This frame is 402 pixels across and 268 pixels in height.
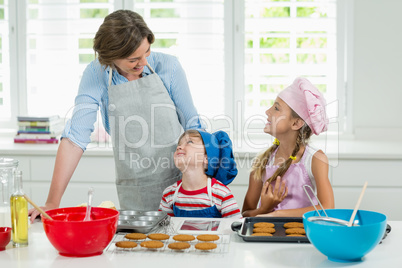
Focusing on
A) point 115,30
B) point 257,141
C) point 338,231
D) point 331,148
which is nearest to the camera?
point 338,231

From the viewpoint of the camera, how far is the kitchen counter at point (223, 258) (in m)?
1.25

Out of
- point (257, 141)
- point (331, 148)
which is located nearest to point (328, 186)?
point (331, 148)

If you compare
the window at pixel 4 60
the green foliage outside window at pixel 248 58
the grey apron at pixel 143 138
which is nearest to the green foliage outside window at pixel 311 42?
the green foliage outside window at pixel 248 58

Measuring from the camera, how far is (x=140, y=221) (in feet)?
5.21

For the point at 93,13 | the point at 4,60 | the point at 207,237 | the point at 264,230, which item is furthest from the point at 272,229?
the point at 4,60

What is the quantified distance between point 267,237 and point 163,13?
2355 mm

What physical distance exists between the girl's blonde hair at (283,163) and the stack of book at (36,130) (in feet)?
5.06

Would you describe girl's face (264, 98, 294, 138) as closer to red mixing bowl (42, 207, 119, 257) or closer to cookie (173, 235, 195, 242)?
cookie (173, 235, 195, 242)

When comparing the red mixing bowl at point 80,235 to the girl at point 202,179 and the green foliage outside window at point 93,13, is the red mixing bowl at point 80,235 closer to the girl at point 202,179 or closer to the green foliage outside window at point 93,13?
the girl at point 202,179

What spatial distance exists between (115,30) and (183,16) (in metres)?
1.63

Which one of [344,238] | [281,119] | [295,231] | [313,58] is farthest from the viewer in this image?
[313,58]

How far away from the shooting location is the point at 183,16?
11.3 ft

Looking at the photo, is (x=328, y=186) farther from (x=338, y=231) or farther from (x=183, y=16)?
(x=183, y=16)

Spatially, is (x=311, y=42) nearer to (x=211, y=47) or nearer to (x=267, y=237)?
(x=211, y=47)
